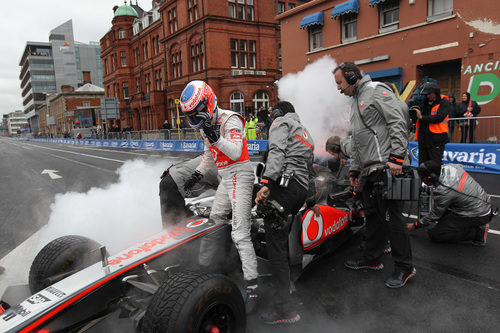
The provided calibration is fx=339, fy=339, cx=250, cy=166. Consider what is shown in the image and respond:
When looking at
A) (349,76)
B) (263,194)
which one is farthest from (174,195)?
(349,76)

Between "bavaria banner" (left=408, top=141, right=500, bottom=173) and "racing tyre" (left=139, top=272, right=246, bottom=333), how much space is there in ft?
25.2

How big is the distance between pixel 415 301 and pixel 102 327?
2422 millimetres

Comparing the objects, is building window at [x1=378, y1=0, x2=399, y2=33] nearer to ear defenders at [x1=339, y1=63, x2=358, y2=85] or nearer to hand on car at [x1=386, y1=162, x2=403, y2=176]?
ear defenders at [x1=339, y1=63, x2=358, y2=85]

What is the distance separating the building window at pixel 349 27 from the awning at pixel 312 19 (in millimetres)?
1255

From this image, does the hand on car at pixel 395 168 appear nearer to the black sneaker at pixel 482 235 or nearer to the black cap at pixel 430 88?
the black sneaker at pixel 482 235

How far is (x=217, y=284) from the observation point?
210 centimetres

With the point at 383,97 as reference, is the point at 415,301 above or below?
below

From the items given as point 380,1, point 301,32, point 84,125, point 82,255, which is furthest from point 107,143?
point 84,125

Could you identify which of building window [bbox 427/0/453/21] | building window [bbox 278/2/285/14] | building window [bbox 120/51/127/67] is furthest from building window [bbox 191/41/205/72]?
building window [bbox 427/0/453/21]

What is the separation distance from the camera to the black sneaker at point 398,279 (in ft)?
9.78

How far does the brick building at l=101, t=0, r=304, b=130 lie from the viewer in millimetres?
27406

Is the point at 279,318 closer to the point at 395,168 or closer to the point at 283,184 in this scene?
the point at 283,184

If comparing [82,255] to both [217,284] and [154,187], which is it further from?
[154,187]

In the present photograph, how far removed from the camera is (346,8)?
16047 mm
